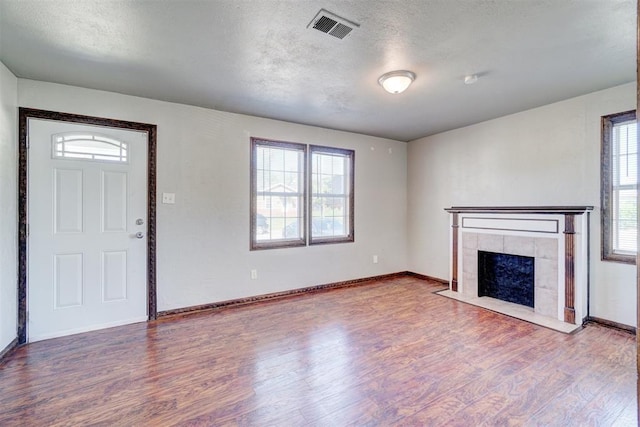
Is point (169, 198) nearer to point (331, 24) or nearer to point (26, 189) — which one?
point (26, 189)

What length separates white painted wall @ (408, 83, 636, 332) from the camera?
10.3 ft

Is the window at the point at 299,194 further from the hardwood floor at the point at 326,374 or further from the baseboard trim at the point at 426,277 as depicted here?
the baseboard trim at the point at 426,277

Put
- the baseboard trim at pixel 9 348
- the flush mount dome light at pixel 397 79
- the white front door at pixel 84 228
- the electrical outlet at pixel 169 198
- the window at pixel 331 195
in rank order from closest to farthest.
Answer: the baseboard trim at pixel 9 348
the flush mount dome light at pixel 397 79
the white front door at pixel 84 228
the electrical outlet at pixel 169 198
the window at pixel 331 195

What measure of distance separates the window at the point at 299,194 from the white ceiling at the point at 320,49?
99cm

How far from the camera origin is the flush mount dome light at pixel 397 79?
8.80ft

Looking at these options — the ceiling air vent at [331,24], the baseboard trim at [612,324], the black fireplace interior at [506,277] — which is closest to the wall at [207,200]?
the black fireplace interior at [506,277]

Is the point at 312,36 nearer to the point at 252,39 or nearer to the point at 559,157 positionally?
the point at 252,39

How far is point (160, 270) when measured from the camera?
3416mm

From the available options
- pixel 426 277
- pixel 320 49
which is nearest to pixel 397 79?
pixel 320 49

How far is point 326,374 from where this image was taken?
225 centimetres

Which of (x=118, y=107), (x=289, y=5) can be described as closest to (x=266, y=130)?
(x=118, y=107)

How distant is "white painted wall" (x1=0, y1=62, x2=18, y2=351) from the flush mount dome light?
3313mm

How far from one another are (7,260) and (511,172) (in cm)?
563

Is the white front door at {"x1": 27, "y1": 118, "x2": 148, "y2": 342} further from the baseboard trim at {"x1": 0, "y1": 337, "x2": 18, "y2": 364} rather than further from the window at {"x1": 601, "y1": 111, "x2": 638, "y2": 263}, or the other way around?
the window at {"x1": 601, "y1": 111, "x2": 638, "y2": 263}
